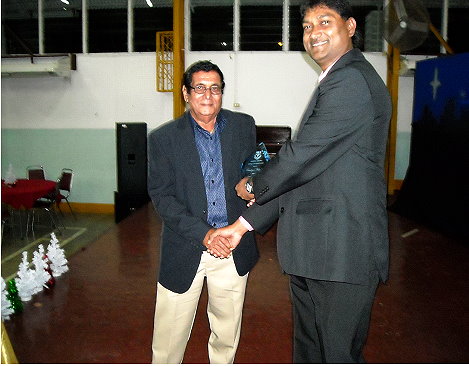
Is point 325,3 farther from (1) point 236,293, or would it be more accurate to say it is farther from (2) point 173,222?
(1) point 236,293

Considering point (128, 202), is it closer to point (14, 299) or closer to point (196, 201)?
point (14, 299)

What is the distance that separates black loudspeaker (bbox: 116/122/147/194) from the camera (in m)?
6.45

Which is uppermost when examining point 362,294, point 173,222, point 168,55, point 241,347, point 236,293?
point 168,55

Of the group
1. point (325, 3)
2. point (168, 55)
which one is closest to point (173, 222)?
point (325, 3)

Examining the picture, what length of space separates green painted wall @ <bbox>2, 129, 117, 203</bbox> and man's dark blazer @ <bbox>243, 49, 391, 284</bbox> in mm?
7512

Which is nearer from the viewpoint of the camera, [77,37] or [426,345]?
[426,345]

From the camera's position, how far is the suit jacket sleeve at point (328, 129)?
130 centimetres

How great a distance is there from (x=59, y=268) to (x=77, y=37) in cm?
594

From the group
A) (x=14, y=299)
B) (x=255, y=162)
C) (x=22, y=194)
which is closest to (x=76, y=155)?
(x=22, y=194)

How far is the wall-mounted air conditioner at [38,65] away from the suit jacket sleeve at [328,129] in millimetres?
7700

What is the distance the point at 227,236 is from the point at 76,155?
752 cm

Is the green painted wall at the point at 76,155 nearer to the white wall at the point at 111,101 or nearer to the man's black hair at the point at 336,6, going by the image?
the white wall at the point at 111,101

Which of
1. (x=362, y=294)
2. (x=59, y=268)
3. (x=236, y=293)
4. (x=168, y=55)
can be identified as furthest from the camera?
(x=168, y=55)

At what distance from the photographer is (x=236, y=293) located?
6.36 ft
